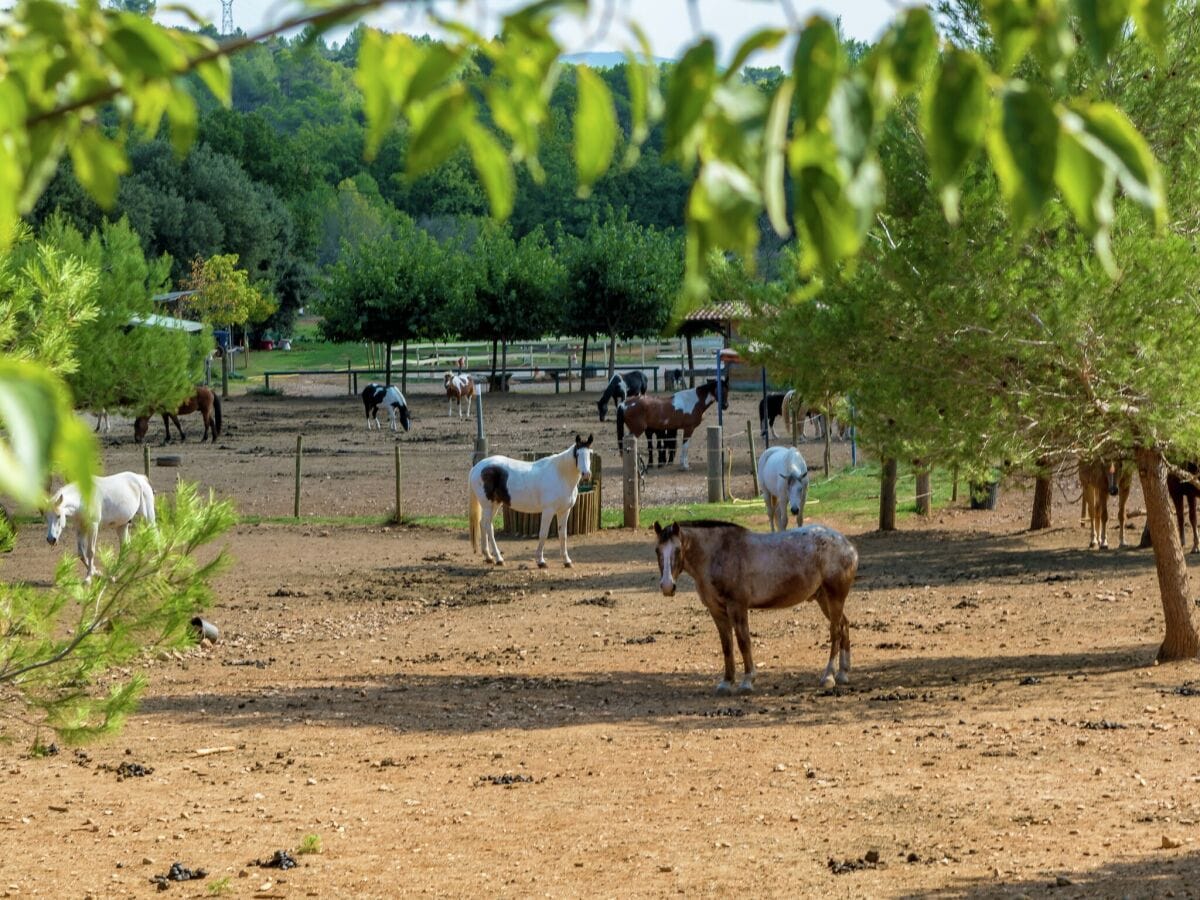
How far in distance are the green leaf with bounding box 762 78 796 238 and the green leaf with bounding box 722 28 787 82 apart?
0.16ft

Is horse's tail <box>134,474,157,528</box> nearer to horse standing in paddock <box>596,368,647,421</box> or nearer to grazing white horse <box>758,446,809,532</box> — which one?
grazing white horse <box>758,446,809,532</box>

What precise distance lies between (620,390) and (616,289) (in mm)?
16315

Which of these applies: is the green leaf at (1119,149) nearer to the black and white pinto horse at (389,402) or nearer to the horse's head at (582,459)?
the horse's head at (582,459)

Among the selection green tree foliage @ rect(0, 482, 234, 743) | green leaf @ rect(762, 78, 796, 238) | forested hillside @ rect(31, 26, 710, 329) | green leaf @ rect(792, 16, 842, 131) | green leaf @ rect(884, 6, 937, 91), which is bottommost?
green tree foliage @ rect(0, 482, 234, 743)

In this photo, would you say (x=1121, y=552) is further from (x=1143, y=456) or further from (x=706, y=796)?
(x=706, y=796)

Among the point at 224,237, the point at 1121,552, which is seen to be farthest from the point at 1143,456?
the point at 224,237

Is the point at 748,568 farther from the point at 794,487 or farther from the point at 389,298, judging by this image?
the point at 389,298

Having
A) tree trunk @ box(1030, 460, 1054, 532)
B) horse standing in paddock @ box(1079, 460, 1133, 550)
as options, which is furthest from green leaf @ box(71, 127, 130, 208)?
tree trunk @ box(1030, 460, 1054, 532)

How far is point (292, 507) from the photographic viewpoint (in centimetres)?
2594

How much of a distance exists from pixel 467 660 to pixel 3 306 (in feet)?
24.8

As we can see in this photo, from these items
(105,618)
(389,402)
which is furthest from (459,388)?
(105,618)

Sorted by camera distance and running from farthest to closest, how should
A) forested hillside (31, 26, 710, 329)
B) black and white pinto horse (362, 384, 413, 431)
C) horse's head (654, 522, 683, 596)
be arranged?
forested hillside (31, 26, 710, 329) < black and white pinto horse (362, 384, 413, 431) < horse's head (654, 522, 683, 596)

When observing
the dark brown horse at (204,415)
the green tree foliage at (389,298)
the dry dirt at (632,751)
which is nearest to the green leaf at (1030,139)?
the dry dirt at (632,751)

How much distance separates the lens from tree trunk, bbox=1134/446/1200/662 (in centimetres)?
1182
